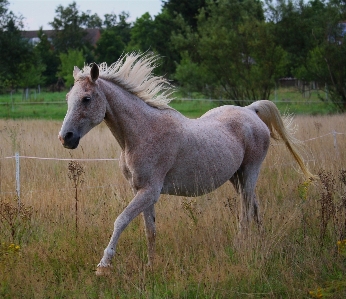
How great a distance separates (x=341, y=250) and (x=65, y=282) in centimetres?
A: 244

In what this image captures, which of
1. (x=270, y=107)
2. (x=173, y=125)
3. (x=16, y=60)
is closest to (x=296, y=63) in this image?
(x=16, y=60)

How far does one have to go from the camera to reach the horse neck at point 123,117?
5.25 meters

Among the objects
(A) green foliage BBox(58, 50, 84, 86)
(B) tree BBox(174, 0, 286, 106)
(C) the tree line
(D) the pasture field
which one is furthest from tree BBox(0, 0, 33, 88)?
(D) the pasture field

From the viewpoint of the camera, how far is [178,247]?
573 centimetres

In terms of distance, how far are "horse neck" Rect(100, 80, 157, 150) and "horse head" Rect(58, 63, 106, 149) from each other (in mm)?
168

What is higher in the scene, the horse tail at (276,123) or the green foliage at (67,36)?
the green foliage at (67,36)

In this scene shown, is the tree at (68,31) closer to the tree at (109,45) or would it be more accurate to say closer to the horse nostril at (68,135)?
the tree at (109,45)

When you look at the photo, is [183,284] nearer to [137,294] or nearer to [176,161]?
[137,294]

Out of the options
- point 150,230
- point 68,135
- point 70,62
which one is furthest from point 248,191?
point 70,62

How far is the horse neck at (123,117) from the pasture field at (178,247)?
1.12 m

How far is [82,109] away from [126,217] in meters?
1.02

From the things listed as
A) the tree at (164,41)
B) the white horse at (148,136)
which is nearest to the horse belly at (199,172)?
the white horse at (148,136)

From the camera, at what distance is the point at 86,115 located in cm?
491

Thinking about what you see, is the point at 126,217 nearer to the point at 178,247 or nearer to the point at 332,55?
the point at 178,247
